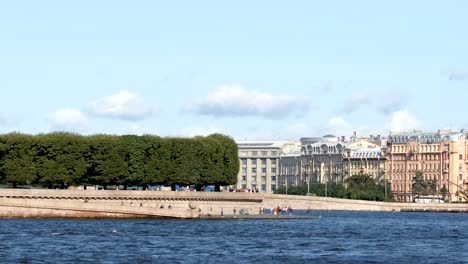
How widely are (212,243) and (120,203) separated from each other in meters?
45.7

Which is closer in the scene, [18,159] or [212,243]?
[212,243]

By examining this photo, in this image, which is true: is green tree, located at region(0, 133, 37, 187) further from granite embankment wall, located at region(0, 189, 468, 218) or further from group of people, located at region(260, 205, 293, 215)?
group of people, located at region(260, 205, 293, 215)

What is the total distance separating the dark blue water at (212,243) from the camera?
75.7 m

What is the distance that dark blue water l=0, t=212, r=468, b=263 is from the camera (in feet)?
248

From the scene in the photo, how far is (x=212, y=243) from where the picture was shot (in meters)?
88.7

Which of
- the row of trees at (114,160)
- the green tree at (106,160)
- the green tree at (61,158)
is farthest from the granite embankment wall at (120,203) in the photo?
the green tree at (106,160)

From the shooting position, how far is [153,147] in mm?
143875

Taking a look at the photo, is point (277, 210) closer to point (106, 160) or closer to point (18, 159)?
point (106, 160)

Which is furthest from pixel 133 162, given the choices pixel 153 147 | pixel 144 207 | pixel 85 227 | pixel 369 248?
pixel 369 248

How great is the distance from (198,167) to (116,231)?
48859mm

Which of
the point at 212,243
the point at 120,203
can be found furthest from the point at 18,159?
the point at 212,243

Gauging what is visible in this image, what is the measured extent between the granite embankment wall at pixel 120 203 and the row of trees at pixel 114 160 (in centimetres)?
372

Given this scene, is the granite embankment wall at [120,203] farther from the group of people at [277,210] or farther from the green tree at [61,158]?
Result: the green tree at [61,158]

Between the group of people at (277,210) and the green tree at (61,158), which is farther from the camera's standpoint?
the group of people at (277,210)
